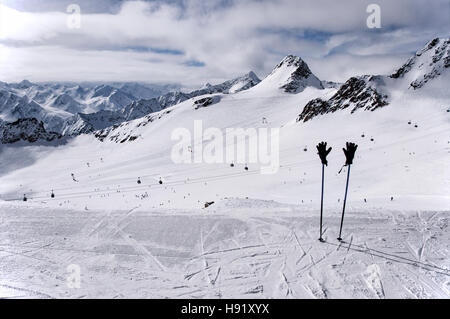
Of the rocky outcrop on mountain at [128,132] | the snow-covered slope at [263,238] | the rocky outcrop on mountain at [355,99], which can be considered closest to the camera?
the snow-covered slope at [263,238]

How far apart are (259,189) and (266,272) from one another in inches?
798

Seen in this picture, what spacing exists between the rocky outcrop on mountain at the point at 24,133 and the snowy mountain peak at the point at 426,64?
6149 inches

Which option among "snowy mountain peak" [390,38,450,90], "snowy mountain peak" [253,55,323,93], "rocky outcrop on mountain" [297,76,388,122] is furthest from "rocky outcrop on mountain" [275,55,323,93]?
"snowy mountain peak" [390,38,450,90]

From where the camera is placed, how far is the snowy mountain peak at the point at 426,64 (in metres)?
71.8

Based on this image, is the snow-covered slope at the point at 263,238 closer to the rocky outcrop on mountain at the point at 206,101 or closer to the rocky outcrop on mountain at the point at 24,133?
the rocky outcrop on mountain at the point at 206,101

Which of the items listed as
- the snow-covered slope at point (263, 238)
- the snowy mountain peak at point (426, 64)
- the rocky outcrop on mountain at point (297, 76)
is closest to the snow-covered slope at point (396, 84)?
the snowy mountain peak at point (426, 64)

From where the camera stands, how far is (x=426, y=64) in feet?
249

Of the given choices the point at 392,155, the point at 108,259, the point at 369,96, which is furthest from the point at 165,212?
the point at 369,96

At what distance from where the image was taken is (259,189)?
113ft

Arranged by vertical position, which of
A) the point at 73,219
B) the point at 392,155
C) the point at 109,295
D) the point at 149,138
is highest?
the point at 149,138

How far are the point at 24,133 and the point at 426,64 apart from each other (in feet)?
564

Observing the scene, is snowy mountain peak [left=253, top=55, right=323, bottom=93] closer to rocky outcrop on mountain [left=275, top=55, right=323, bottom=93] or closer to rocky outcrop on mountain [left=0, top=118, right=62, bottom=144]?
rocky outcrop on mountain [left=275, top=55, right=323, bottom=93]
